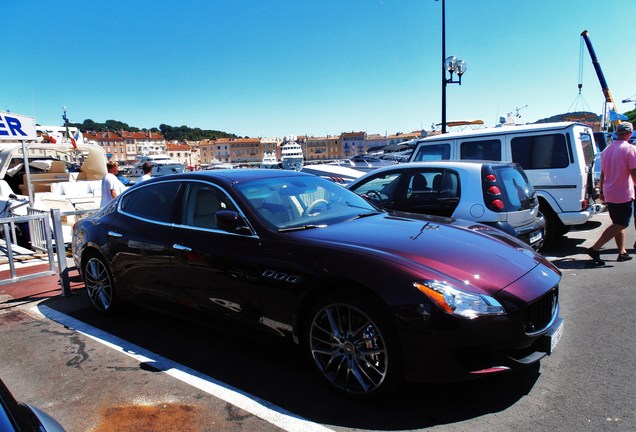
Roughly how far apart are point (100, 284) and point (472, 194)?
4530 millimetres

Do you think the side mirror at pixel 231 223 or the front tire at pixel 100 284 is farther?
the front tire at pixel 100 284

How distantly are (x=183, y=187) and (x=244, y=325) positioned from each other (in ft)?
5.06

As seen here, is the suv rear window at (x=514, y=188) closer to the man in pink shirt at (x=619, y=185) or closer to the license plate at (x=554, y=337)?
the man in pink shirt at (x=619, y=185)

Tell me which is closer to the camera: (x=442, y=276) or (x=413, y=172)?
(x=442, y=276)

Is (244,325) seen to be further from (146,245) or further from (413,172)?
(413,172)

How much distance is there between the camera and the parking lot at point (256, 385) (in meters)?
2.61

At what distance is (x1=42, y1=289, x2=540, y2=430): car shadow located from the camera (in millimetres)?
2645

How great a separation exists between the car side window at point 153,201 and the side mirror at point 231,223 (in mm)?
898

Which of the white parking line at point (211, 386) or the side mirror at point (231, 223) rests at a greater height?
the side mirror at point (231, 223)

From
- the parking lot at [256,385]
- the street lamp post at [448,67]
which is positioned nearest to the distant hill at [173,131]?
the street lamp post at [448,67]

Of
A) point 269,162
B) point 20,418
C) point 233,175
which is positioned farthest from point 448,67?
point 269,162

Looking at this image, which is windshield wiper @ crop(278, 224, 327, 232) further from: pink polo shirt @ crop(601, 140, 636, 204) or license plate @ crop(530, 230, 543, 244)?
pink polo shirt @ crop(601, 140, 636, 204)

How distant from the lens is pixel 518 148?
739 cm

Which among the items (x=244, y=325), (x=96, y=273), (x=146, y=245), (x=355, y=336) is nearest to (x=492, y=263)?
(x=355, y=336)
